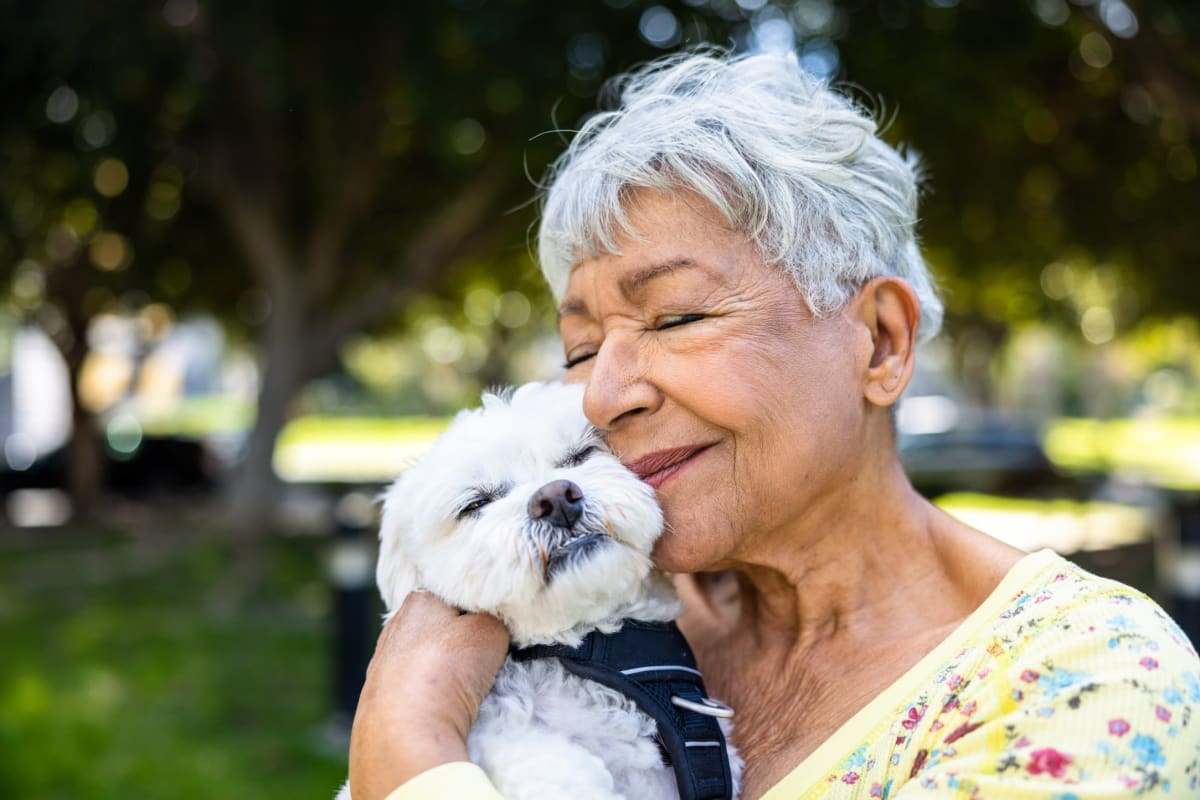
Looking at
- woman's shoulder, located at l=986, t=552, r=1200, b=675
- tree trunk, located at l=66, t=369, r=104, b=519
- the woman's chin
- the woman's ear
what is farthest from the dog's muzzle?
tree trunk, located at l=66, t=369, r=104, b=519

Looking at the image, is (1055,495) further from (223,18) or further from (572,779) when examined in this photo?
(572,779)

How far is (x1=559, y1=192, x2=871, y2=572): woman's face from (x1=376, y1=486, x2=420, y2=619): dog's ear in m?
0.46

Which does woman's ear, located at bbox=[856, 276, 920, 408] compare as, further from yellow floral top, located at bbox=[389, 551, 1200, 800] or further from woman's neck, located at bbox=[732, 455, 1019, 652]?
yellow floral top, located at bbox=[389, 551, 1200, 800]

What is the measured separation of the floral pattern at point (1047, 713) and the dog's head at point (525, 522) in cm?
46

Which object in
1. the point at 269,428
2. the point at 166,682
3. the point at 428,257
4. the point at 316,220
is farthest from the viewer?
the point at 316,220

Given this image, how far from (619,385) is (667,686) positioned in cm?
51

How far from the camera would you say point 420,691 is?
1.63m

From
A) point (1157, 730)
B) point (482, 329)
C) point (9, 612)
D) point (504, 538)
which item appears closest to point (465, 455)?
point (504, 538)

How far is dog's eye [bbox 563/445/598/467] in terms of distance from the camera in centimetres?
211

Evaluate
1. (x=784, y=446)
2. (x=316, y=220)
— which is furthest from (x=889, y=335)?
(x=316, y=220)

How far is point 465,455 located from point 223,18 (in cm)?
830

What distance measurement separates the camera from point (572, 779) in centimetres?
165

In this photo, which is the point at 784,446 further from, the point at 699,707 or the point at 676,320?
the point at 699,707

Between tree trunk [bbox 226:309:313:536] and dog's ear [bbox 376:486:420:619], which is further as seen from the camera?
tree trunk [bbox 226:309:313:536]
